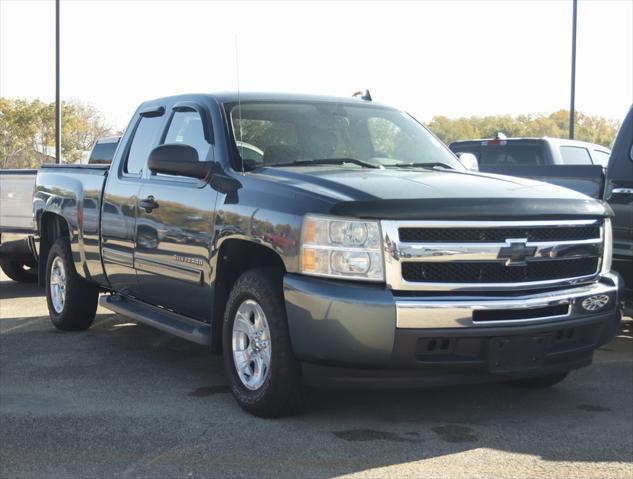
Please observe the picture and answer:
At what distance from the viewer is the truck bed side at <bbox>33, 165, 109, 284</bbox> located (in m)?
7.29

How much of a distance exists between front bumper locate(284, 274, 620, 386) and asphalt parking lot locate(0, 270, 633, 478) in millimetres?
372

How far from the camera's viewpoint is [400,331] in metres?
4.55

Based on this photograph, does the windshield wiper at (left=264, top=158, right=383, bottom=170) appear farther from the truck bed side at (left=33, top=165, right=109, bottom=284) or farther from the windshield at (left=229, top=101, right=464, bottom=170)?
the truck bed side at (left=33, top=165, right=109, bottom=284)

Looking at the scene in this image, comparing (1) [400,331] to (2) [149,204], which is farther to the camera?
(2) [149,204]

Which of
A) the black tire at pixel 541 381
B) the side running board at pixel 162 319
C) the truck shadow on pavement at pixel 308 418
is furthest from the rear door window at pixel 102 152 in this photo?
the black tire at pixel 541 381

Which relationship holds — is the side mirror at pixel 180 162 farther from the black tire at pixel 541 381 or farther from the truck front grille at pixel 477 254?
the black tire at pixel 541 381

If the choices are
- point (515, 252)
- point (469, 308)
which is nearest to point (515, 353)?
point (469, 308)

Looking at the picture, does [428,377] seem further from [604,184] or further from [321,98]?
[604,184]

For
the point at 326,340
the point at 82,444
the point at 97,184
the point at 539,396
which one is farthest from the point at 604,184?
the point at 82,444

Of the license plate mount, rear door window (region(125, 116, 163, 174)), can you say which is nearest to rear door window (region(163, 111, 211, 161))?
rear door window (region(125, 116, 163, 174))

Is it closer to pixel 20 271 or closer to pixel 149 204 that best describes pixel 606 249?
pixel 149 204

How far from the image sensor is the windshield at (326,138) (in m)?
5.87

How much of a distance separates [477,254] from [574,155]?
893cm

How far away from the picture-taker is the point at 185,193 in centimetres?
590
